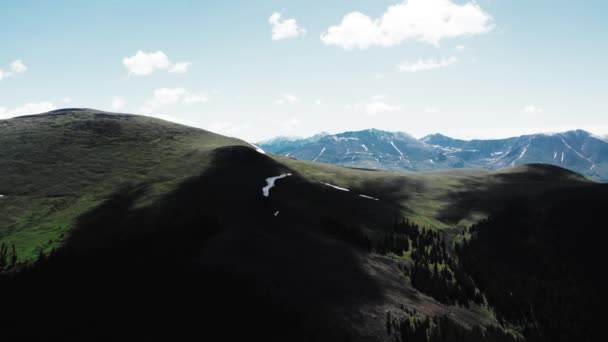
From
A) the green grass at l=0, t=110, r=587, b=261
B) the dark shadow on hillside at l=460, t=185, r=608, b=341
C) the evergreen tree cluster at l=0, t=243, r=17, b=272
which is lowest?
the dark shadow on hillside at l=460, t=185, r=608, b=341

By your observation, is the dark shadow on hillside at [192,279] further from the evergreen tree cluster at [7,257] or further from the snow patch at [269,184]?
the snow patch at [269,184]

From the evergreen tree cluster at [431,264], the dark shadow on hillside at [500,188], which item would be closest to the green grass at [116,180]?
the dark shadow on hillside at [500,188]

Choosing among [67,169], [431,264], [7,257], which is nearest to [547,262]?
[431,264]

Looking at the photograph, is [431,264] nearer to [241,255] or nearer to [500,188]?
[241,255]

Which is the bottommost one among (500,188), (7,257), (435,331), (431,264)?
(431,264)

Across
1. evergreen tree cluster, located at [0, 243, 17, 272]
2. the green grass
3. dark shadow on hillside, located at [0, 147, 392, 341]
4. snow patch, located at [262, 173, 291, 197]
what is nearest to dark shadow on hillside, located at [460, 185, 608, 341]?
the green grass

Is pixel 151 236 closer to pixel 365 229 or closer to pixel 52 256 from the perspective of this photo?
pixel 52 256

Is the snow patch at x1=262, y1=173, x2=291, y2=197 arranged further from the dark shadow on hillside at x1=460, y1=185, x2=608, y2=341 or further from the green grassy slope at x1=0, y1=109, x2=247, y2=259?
the dark shadow on hillside at x1=460, y1=185, x2=608, y2=341
